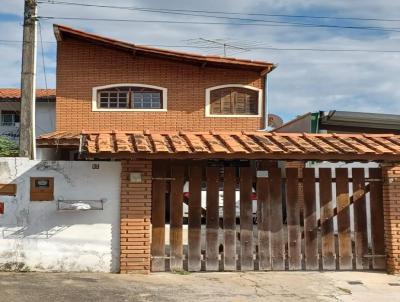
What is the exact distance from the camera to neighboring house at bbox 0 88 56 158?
21.0 meters

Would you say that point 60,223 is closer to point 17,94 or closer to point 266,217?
point 266,217

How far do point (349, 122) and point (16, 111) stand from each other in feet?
50.9

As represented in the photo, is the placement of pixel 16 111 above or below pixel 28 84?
above

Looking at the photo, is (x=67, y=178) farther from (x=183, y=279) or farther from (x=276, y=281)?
(x=276, y=281)

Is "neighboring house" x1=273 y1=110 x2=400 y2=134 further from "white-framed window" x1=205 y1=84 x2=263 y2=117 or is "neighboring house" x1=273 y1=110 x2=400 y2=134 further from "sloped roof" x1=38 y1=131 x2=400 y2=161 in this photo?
"white-framed window" x1=205 y1=84 x2=263 y2=117

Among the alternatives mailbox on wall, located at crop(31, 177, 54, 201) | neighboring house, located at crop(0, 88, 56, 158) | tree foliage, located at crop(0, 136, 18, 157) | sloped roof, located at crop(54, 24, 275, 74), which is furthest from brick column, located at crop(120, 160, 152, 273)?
neighboring house, located at crop(0, 88, 56, 158)

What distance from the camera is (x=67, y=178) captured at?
860cm

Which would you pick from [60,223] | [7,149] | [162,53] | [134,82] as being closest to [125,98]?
[134,82]

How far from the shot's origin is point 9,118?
77.3 ft

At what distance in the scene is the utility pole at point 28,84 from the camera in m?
10.3

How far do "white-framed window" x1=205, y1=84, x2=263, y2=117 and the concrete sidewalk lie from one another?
391 inches

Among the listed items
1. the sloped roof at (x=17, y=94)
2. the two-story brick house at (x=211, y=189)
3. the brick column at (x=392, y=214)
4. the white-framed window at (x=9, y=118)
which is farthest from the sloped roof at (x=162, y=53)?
the brick column at (x=392, y=214)

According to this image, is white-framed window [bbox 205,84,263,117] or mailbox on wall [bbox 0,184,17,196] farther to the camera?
white-framed window [bbox 205,84,263,117]

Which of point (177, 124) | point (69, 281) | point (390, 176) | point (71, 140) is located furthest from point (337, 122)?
point (69, 281)
